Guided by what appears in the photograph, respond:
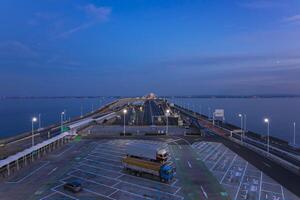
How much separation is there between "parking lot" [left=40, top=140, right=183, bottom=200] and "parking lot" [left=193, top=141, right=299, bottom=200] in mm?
6213

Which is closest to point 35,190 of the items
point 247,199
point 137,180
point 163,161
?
point 137,180

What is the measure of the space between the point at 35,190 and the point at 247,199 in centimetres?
2155

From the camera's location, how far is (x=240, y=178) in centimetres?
3108

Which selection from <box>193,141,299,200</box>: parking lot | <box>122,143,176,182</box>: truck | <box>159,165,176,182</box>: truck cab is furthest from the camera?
<box>122,143,176,182</box>: truck

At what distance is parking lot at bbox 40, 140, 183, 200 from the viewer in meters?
25.8

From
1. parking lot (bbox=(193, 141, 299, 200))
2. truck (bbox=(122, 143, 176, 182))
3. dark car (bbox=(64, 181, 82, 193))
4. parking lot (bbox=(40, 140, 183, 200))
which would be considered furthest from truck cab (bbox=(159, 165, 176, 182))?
dark car (bbox=(64, 181, 82, 193))

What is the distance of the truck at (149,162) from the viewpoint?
29.9m

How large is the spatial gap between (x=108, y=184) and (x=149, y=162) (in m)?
5.49

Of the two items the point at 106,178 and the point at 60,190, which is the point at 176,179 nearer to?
the point at 106,178

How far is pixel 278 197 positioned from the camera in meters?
25.7

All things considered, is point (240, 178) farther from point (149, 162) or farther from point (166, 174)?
point (149, 162)

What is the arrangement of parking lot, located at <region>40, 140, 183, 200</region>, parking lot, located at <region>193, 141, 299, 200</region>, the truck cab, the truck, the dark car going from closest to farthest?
parking lot, located at <region>40, 140, 183, 200</region>, parking lot, located at <region>193, 141, 299, 200</region>, the dark car, the truck cab, the truck

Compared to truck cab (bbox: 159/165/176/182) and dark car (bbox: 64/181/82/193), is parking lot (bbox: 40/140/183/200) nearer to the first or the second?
dark car (bbox: 64/181/82/193)

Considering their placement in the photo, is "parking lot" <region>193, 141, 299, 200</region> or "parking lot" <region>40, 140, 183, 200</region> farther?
"parking lot" <region>193, 141, 299, 200</region>
